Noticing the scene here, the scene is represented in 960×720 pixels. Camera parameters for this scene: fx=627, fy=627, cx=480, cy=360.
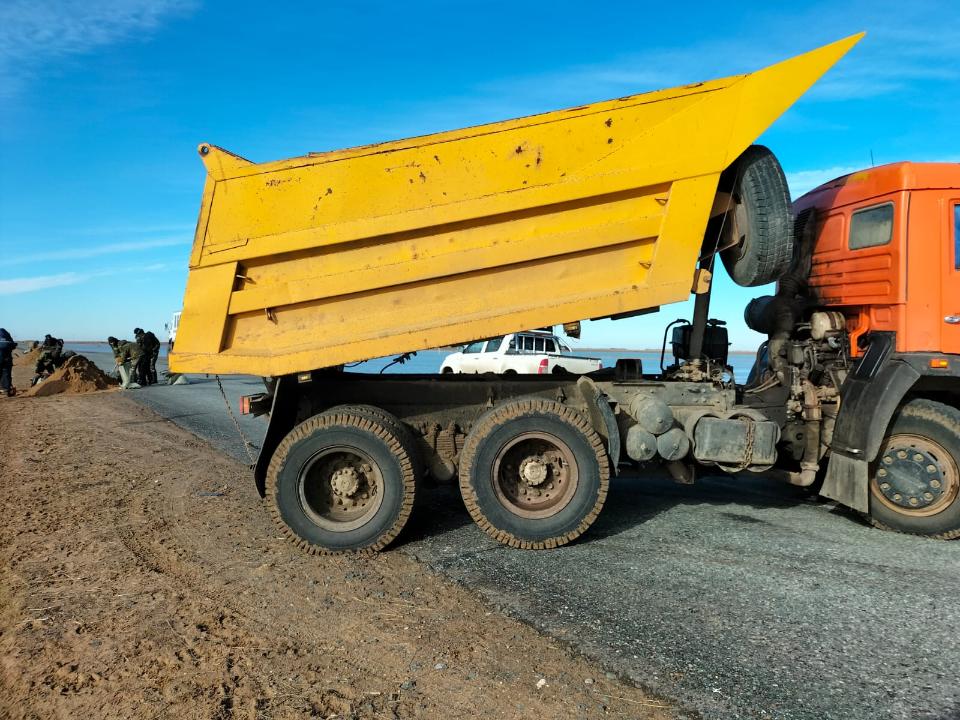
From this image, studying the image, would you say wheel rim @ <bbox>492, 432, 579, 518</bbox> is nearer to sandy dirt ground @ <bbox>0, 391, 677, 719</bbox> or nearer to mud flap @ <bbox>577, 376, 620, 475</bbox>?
mud flap @ <bbox>577, 376, 620, 475</bbox>

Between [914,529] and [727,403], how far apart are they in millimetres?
1852

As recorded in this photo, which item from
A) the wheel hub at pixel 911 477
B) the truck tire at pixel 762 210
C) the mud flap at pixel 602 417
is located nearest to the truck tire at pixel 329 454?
the mud flap at pixel 602 417

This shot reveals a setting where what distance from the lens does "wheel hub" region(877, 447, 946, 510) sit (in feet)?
16.9

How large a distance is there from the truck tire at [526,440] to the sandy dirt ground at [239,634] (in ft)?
2.46

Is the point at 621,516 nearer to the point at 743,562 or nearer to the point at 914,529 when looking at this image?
the point at 743,562

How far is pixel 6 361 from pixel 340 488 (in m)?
16.7

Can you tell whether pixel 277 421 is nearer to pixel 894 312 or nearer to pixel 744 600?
pixel 744 600

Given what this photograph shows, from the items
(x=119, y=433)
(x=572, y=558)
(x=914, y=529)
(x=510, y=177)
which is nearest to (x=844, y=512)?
(x=914, y=529)

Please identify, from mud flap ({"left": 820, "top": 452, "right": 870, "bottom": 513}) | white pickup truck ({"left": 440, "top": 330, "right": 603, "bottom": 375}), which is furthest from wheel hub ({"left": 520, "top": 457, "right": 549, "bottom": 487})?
white pickup truck ({"left": 440, "top": 330, "right": 603, "bottom": 375})

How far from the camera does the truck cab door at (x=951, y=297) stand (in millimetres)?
5000

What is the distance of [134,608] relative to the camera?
3.75 meters

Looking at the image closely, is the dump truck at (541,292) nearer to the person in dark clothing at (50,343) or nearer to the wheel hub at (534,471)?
the wheel hub at (534,471)

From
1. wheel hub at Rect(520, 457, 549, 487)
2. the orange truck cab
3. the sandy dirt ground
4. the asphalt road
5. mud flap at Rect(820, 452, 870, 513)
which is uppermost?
the orange truck cab

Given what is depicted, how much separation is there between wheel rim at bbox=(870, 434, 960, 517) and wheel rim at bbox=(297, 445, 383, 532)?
4.21m
